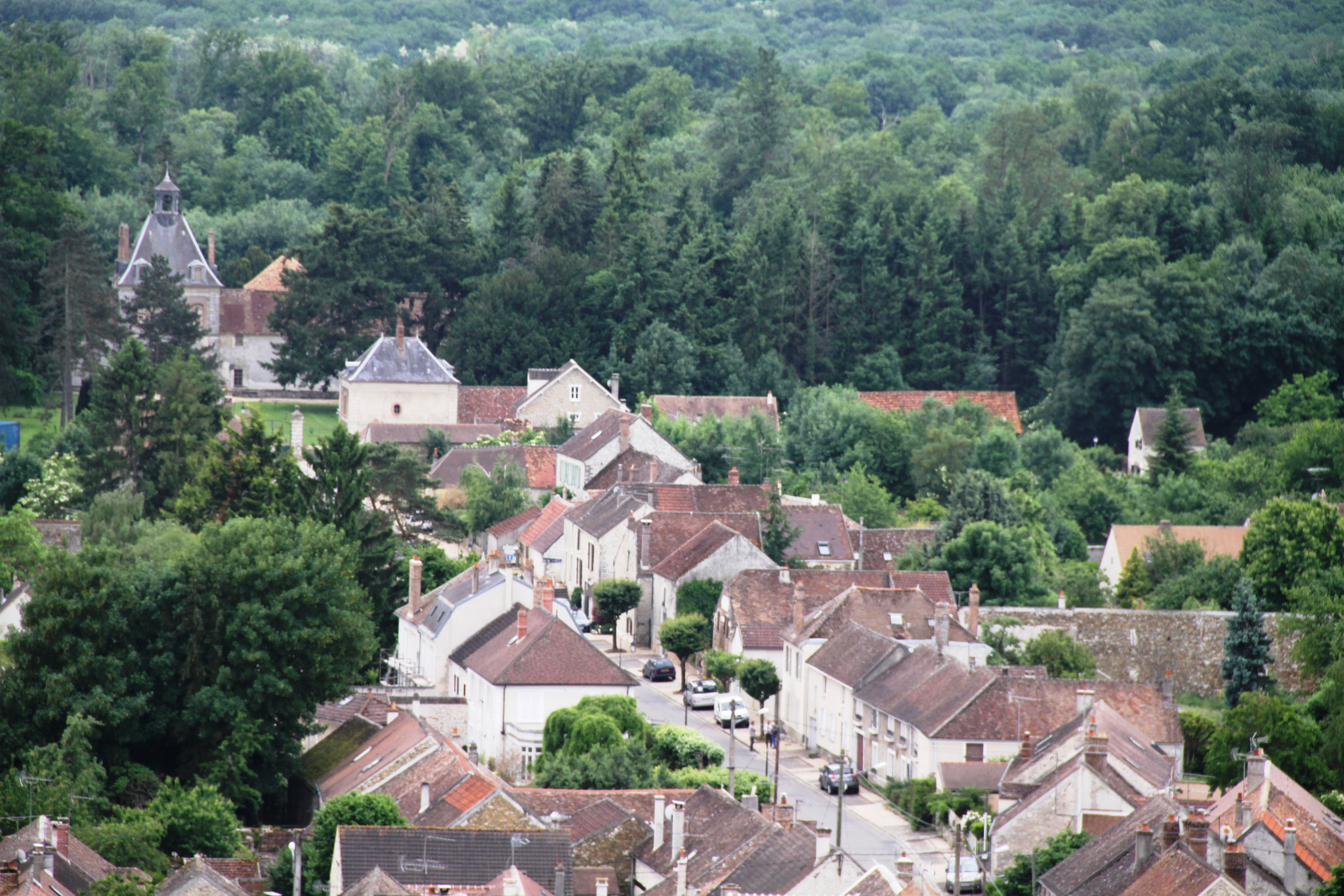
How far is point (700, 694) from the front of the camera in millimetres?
50125

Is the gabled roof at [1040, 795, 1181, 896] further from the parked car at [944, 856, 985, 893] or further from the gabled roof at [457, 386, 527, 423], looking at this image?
the gabled roof at [457, 386, 527, 423]

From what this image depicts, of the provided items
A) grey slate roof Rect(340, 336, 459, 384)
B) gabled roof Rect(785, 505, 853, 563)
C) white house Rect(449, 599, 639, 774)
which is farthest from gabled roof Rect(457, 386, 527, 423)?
white house Rect(449, 599, 639, 774)

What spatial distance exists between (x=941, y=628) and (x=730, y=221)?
62963 mm

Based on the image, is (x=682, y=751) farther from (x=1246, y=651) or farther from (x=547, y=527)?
(x=547, y=527)

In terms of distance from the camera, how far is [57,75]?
375 ft

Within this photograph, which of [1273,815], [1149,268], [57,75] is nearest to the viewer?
[1273,815]

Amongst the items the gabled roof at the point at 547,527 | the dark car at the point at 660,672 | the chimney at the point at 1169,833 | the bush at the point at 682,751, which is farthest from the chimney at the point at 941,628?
the gabled roof at the point at 547,527

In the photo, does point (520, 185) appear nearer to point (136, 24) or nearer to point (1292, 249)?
point (1292, 249)

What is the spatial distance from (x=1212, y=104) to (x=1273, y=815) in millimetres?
77680

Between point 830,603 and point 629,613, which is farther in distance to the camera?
point 629,613

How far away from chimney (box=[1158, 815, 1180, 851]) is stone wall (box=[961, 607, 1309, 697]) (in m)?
21.1

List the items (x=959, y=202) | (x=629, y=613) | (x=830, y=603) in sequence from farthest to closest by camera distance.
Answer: (x=959, y=202), (x=629, y=613), (x=830, y=603)

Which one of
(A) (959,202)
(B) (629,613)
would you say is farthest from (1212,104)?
(B) (629,613)

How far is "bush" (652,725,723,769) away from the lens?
1711 inches
